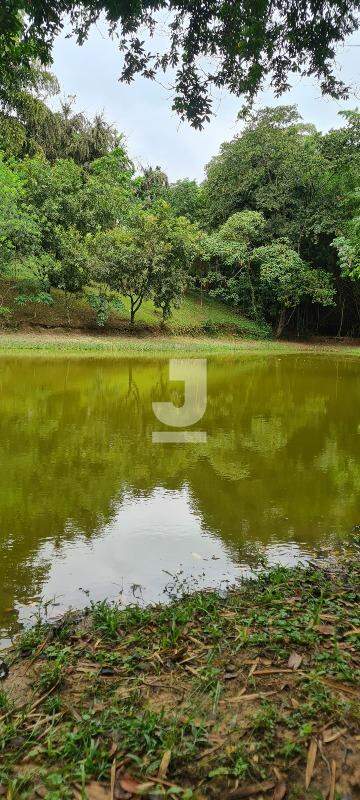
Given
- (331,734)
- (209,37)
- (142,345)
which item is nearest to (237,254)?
(142,345)

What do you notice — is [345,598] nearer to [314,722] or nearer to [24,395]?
[314,722]

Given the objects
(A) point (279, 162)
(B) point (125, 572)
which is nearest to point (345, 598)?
(B) point (125, 572)

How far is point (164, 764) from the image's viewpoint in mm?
1690

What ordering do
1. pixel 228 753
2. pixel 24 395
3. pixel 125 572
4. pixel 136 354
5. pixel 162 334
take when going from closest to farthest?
pixel 228 753, pixel 125 572, pixel 24 395, pixel 136 354, pixel 162 334

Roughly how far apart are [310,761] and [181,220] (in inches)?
911

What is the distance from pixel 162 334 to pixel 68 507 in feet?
70.7

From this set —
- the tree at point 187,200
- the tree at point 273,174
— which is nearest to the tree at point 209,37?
the tree at point 273,174

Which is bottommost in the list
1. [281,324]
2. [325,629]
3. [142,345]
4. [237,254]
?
[142,345]

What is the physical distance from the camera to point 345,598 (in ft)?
9.67

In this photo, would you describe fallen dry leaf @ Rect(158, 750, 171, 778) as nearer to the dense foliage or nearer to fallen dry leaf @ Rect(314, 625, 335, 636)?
fallen dry leaf @ Rect(314, 625, 335, 636)

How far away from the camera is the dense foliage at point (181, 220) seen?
21.8 m

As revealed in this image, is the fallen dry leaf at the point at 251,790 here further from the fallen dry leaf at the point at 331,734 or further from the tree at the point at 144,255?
the tree at the point at 144,255

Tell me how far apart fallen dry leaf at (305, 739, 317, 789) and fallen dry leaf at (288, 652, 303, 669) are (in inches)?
18.1

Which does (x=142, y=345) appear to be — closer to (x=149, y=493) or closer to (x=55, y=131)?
(x=55, y=131)
